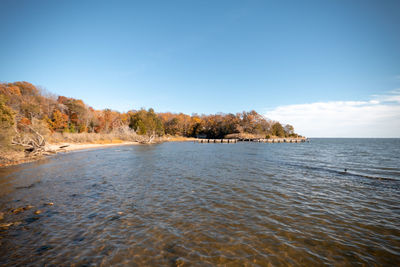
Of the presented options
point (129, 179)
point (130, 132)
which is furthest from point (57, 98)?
point (129, 179)

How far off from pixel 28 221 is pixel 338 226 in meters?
12.2

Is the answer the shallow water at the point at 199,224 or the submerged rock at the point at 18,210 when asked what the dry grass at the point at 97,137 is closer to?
the submerged rock at the point at 18,210

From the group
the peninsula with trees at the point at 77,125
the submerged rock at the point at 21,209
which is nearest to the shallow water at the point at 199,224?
the submerged rock at the point at 21,209

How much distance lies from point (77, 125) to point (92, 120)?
5.13 meters

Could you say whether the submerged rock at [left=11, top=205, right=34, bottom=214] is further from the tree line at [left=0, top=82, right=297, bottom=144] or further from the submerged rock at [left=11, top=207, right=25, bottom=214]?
the tree line at [left=0, top=82, right=297, bottom=144]

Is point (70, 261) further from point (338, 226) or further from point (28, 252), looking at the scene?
point (338, 226)

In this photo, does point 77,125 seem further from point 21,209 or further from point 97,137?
point 21,209

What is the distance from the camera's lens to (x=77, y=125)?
61.9 m

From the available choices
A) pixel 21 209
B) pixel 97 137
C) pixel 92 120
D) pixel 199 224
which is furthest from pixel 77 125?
pixel 199 224

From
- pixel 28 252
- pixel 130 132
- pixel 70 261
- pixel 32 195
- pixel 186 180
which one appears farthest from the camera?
pixel 130 132

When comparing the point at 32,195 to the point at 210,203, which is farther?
the point at 32,195

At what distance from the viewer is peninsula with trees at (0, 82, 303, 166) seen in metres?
20.9

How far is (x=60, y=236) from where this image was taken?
223 inches

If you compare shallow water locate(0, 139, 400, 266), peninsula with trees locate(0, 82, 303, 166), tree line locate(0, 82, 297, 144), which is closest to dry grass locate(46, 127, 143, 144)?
peninsula with trees locate(0, 82, 303, 166)
